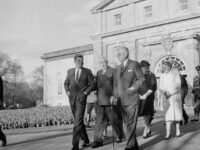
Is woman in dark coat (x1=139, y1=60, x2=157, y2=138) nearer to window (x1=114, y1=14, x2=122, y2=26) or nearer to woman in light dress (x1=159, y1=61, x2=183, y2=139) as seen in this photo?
woman in light dress (x1=159, y1=61, x2=183, y2=139)

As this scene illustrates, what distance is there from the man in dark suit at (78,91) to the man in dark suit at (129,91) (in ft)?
2.60

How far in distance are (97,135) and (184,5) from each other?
21504mm

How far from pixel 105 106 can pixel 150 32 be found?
2094 cm

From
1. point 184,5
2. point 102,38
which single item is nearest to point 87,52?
point 102,38

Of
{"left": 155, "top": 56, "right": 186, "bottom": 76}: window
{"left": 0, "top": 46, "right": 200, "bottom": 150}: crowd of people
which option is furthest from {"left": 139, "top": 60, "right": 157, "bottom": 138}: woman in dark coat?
{"left": 155, "top": 56, "right": 186, "bottom": 76}: window

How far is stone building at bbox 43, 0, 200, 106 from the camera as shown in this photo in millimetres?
23672

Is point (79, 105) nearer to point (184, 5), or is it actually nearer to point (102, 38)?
point (184, 5)

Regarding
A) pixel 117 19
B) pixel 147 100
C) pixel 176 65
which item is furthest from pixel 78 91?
pixel 117 19

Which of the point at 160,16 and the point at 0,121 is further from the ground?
the point at 160,16

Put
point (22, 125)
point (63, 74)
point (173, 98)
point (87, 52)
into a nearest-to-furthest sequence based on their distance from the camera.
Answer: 1. point (173, 98)
2. point (22, 125)
3. point (87, 52)
4. point (63, 74)

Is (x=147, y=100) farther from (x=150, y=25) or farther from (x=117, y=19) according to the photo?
(x=117, y=19)

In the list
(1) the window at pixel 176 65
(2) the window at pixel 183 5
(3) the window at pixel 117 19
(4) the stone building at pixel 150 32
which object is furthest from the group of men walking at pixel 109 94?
(3) the window at pixel 117 19

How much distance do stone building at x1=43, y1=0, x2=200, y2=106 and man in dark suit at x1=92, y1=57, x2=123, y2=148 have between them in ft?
56.3

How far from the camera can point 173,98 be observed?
7383 mm
